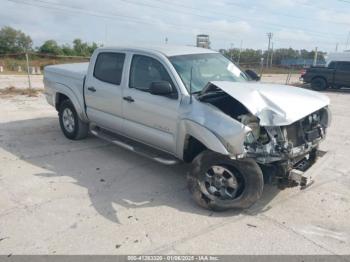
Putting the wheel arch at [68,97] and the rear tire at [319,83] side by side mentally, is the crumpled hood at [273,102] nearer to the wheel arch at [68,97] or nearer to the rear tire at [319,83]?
the wheel arch at [68,97]

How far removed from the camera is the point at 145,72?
496cm

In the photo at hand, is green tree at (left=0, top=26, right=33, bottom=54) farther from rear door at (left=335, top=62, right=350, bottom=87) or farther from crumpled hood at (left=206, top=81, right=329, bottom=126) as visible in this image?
crumpled hood at (left=206, top=81, right=329, bottom=126)

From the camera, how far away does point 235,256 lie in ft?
10.5

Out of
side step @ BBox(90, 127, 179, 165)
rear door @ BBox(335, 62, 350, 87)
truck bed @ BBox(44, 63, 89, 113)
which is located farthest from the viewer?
rear door @ BBox(335, 62, 350, 87)

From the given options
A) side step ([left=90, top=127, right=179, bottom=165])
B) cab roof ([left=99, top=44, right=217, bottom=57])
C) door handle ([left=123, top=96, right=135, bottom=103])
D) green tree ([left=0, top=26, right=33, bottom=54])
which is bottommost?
side step ([left=90, top=127, right=179, bottom=165])

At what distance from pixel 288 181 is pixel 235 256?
3.80 feet

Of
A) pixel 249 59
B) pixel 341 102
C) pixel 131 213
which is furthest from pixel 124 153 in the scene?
pixel 249 59

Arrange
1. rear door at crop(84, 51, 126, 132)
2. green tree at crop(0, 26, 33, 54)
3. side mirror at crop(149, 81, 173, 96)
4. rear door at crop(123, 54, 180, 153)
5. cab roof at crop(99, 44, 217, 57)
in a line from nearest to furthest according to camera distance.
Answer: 1. side mirror at crop(149, 81, 173, 96)
2. rear door at crop(123, 54, 180, 153)
3. cab roof at crop(99, 44, 217, 57)
4. rear door at crop(84, 51, 126, 132)
5. green tree at crop(0, 26, 33, 54)

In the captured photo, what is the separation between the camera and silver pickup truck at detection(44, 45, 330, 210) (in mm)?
3729

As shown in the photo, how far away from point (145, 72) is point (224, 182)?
79.6 inches

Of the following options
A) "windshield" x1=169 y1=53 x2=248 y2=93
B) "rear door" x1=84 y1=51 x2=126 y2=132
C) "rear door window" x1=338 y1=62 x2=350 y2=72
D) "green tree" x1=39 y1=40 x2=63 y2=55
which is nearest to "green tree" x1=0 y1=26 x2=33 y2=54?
"green tree" x1=39 y1=40 x2=63 y2=55

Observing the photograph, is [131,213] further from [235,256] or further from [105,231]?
[235,256]

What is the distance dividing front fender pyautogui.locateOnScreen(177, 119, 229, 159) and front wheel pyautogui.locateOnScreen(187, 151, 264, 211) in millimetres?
164

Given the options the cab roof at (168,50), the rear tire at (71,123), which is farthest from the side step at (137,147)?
the cab roof at (168,50)
